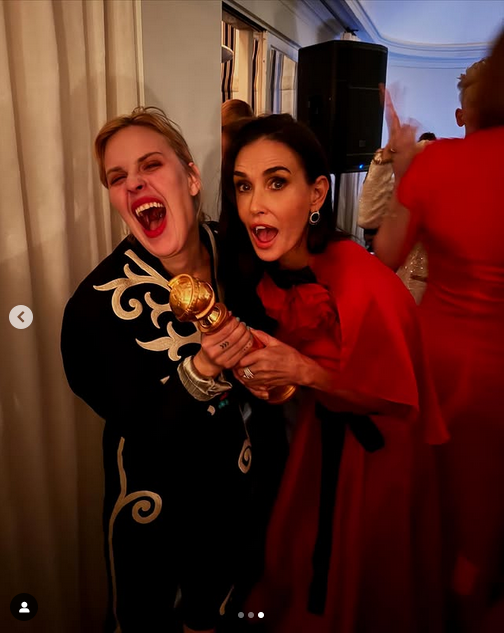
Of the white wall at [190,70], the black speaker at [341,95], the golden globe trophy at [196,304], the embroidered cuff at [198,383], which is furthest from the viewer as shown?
the black speaker at [341,95]

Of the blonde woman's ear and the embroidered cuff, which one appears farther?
the blonde woman's ear

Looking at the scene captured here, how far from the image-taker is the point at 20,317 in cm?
119

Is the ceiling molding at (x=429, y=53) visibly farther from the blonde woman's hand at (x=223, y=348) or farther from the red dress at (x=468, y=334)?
the blonde woman's hand at (x=223, y=348)

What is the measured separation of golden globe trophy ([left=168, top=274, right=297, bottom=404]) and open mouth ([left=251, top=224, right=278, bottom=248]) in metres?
0.24

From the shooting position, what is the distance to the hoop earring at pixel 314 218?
3.34ft

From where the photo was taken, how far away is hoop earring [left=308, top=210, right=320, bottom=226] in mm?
1018

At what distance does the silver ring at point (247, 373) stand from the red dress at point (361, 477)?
0.49 feet

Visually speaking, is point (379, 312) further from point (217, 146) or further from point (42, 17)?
point (217, 146)

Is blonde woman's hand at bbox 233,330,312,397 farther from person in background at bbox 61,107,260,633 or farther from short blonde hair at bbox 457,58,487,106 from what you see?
short blonde hair at bbox 457,58,487,106

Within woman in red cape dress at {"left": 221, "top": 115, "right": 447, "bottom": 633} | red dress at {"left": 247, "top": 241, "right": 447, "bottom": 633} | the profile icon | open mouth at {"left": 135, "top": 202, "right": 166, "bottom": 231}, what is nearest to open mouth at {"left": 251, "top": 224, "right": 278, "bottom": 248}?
woman in red cape dress at {"left": 221, "top": 115, "right": 447, "bottom": 633}

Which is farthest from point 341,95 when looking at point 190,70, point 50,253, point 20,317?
point 20,317

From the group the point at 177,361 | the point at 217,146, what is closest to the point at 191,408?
the point at 177,361

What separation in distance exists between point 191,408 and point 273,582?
1.91 ft

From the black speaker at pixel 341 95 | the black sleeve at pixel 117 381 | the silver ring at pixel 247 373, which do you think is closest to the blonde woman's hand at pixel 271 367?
the silver ring at pixel 247 373
